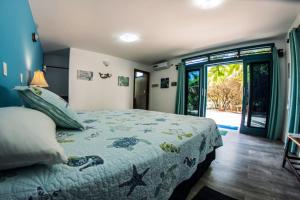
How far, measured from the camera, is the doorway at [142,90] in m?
6.17

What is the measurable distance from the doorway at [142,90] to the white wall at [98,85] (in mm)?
626

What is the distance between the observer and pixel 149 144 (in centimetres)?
89

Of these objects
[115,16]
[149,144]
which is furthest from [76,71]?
[149,144]

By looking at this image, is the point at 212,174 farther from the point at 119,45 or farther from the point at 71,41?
the point at 71,41

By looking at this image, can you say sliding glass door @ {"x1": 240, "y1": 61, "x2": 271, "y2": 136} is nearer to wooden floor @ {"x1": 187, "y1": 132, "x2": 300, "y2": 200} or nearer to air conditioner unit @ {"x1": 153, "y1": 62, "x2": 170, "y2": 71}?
wooden floor @ {"x1": 187, "y1": 132, "x2": 300, "y2": 200}

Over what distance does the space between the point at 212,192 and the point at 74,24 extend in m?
3.48

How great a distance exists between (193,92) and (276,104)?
2.20 meters

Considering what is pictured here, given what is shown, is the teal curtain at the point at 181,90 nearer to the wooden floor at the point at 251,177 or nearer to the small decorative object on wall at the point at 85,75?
the wooden floor at the point at 251,177

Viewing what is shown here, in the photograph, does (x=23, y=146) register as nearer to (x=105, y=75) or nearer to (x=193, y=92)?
(x=105, y=75)

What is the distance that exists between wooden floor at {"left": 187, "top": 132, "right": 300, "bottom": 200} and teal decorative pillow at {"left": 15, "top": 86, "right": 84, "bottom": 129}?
1271 mm


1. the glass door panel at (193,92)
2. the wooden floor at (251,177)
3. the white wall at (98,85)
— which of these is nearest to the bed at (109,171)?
the wooden floor at (251,177)

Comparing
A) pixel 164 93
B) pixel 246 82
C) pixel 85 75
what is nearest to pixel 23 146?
pixel 85 75

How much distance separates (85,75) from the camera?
14.2 feet

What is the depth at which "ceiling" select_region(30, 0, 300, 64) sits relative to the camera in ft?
7.09
